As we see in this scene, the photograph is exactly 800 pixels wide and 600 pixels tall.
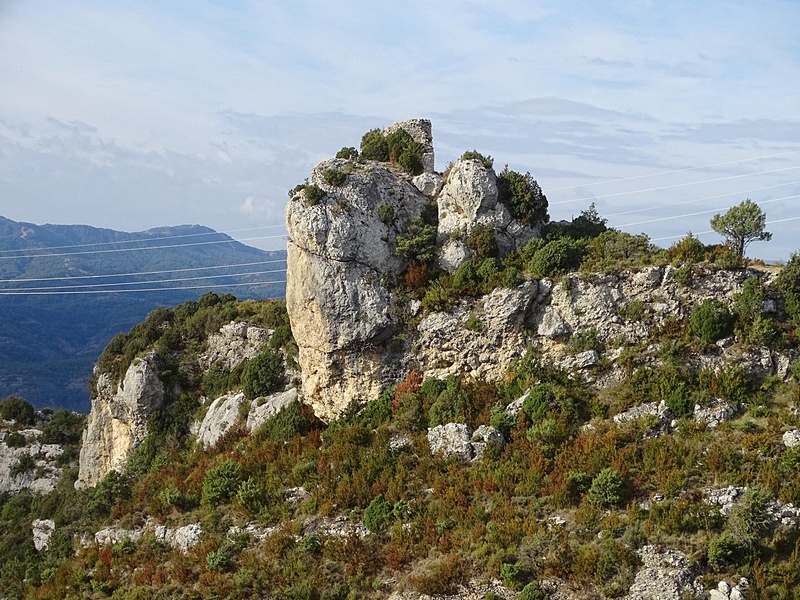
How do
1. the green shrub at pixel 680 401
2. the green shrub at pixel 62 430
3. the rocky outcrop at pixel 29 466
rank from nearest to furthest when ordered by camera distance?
the green shrub at pixel 680 401
the rocky outcrop at pixel 29 466
the green shrub at pixel 62 430

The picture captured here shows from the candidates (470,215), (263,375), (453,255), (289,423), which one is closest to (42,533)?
(263,375)

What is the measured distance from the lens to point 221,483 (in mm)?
25969

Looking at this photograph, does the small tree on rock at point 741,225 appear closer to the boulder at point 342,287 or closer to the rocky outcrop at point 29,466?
the boulder at point 342,287

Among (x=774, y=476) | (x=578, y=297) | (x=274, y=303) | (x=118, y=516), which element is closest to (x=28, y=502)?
(x=118, y=516)

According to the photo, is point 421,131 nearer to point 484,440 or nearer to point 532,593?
point 484,440

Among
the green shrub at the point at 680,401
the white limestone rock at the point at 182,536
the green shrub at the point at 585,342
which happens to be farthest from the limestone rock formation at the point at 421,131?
the white limestone rock at the point at 182,536

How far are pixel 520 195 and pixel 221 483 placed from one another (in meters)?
18.7

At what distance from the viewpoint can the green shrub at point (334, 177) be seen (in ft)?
95.6

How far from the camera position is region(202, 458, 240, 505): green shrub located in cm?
2581

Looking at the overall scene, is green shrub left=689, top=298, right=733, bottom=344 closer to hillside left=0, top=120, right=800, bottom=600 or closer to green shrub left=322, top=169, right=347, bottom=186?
hillside left=0, top=120, right=800, bottom=600

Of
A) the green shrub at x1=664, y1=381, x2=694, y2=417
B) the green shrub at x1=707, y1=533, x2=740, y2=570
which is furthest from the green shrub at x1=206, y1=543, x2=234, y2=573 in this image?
the green shrub at x1=664, y1=381, x2=694, y2=417

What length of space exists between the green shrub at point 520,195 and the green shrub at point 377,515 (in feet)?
49.7

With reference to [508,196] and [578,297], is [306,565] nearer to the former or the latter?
[578,297]

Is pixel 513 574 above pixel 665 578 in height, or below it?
below
